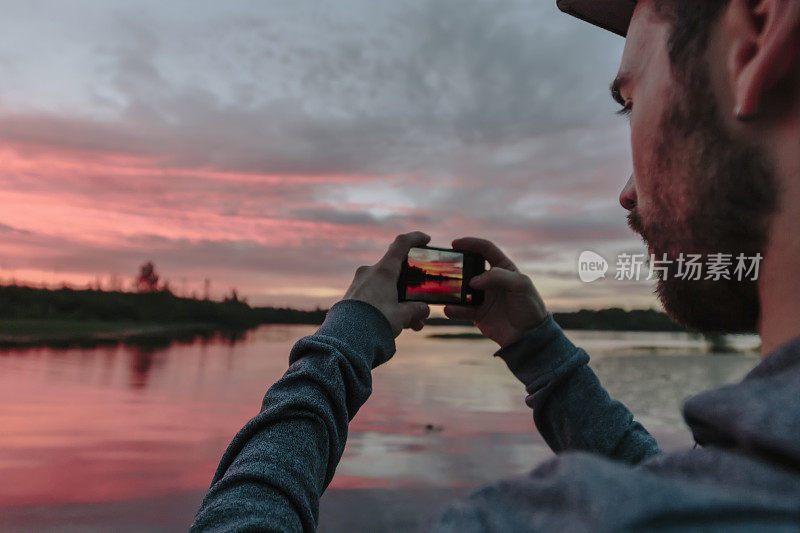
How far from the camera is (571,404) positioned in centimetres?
183

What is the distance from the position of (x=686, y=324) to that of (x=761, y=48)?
596mm

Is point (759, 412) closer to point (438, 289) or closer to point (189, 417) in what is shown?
point (438, 289)

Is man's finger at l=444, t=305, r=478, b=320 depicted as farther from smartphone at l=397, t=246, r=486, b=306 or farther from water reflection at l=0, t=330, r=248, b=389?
water reflection at l=0, t=330, r=248, b=389

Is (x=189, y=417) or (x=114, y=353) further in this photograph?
(x=114, y=353)

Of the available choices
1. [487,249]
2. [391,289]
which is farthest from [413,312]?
[487,249]

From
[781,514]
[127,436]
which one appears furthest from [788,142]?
[127,436]

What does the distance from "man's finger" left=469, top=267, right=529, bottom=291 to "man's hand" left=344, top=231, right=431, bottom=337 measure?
0.91 feet

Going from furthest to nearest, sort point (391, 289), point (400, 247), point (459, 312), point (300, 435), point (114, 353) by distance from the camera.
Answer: point (114, 353)
point (459, 312)
point (400, 247)
point (391, 289)
point (300, 435)

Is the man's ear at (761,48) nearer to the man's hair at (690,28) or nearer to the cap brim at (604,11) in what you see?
the man's hair at (690,28)

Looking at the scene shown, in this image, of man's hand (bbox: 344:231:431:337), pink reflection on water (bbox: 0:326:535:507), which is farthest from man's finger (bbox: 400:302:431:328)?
pink reflection on water (bbox: 0:326:535:507)

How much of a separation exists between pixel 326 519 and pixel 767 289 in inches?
242

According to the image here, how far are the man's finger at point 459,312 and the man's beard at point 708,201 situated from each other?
1027 millimetres

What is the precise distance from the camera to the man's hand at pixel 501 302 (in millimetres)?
2002

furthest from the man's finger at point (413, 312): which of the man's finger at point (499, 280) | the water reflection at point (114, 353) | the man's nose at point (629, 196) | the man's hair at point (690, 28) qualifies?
the water reflection at point (114, 353)
